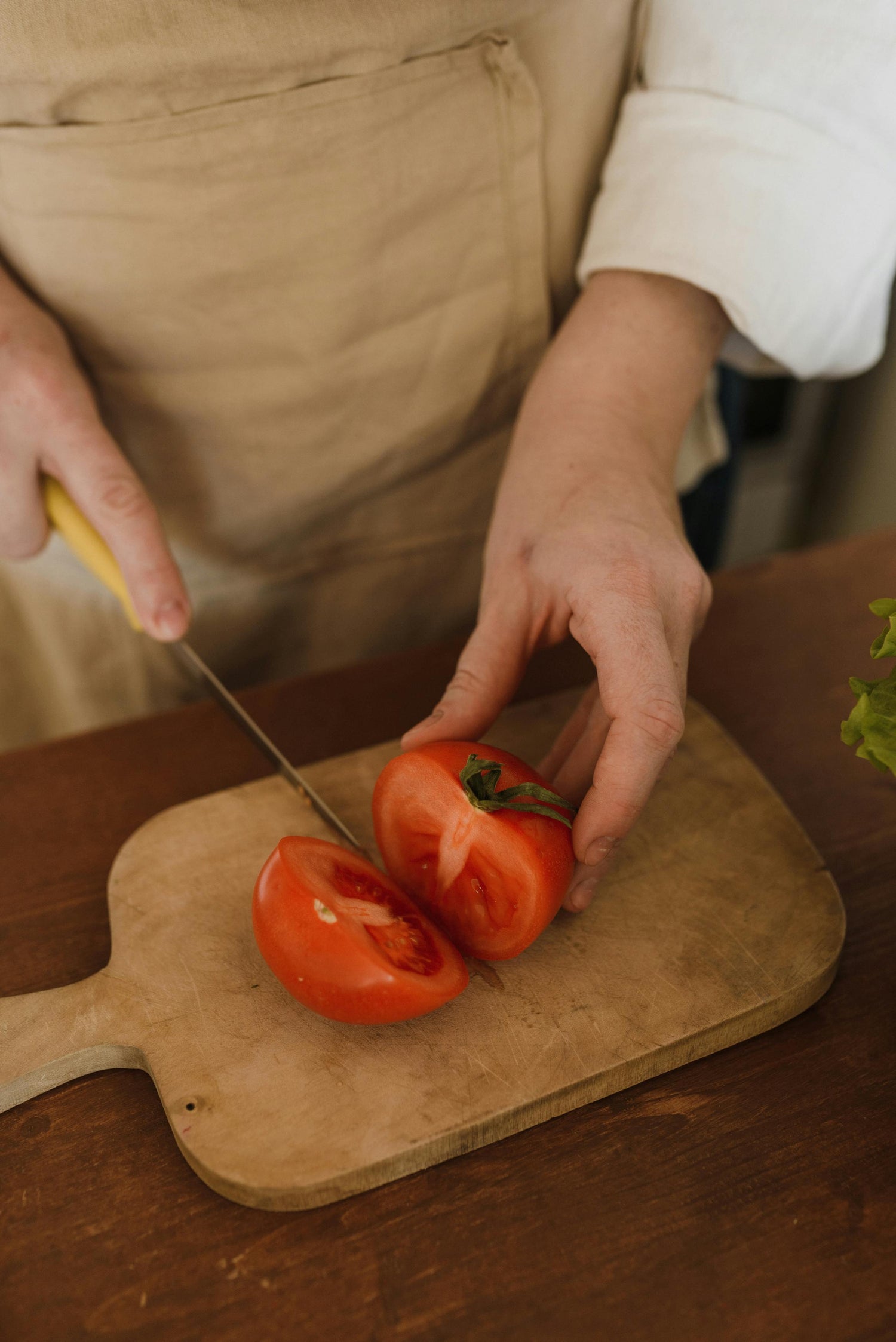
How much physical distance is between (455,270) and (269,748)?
1.96 ft

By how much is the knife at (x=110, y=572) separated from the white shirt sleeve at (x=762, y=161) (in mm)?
601

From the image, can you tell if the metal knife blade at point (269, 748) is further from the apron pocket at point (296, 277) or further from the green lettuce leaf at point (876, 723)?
the green lettuce leaf at point (876, 723)

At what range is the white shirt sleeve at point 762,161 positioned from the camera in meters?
0.95

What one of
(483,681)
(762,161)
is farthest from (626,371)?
(483,681)

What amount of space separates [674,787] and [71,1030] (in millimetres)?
573

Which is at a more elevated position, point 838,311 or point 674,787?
point 838,311

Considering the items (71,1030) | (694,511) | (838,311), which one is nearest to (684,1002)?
(71,1030)

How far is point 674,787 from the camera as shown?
96cm

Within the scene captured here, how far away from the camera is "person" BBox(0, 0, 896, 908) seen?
916 millimetres

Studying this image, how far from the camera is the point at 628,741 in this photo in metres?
0.79

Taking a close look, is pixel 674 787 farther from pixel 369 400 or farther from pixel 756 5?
pixel 756 5

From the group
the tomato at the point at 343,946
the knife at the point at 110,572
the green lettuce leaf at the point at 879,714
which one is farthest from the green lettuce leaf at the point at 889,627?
the knife at the point at 110,572

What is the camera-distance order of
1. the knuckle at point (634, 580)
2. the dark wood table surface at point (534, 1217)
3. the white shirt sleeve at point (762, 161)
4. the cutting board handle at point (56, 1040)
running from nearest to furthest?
the dark wood table surface at point (534, 1217)
the cutting board handle at point (56, 1040)
the knuckle at point (634, 580)
the white shirt sleeve at point (762, 161)

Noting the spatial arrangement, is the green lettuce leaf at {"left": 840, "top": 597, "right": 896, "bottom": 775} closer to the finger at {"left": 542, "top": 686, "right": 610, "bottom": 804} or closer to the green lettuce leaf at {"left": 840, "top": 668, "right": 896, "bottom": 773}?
the green lettuce leaf at {"left": 840, "top": 668, "right": 896, "bottom": 773}
